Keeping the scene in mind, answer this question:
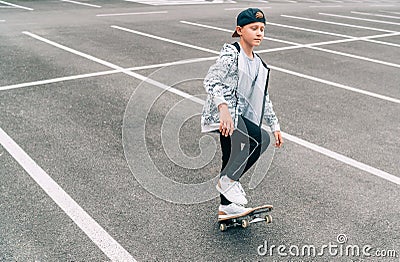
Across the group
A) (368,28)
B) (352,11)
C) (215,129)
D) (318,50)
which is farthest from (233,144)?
(352,11)

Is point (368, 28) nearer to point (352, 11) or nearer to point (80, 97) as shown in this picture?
point (352, 11)

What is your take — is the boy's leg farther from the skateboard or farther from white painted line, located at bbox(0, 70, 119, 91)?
white painted line, located at bbox(0, 70, 119, 91)

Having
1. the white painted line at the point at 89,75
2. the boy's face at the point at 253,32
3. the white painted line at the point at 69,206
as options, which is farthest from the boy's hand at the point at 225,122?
the white painted line at the point at 89,75

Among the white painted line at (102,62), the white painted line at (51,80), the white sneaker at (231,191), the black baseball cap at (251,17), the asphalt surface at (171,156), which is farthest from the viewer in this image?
the white painted line at (102,62)

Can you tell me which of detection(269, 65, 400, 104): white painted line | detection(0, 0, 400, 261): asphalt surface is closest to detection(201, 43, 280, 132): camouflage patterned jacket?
detection(0, 0, 400, 261): asphalt surface

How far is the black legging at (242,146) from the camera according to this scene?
4055 millimetres

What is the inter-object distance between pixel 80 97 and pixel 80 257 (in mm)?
4198

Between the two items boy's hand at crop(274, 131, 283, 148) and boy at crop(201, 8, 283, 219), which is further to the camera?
boy's hand at crop(274, 131, 283, 148)

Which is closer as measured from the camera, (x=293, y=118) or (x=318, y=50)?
(x=293, y=118)

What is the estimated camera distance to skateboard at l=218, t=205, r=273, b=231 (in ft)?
14.0

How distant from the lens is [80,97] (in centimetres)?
767

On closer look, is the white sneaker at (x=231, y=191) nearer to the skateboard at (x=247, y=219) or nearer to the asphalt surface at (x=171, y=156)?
the skateboard at (x=247, y=219)

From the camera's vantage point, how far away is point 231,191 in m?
4.24

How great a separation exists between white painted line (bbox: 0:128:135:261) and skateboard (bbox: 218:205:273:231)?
2.76ft
